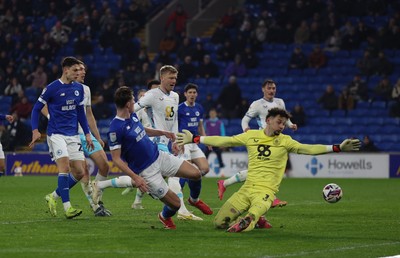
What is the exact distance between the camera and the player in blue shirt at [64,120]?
Result: 13.9 meters

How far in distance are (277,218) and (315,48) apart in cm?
1796

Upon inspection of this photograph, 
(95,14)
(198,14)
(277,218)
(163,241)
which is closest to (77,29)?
(95,14)

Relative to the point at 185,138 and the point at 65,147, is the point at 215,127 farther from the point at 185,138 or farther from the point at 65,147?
the point at 185,138

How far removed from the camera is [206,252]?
10.0 meters

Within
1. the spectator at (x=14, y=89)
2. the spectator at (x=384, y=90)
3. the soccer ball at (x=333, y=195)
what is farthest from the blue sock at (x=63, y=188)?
the spectator at (x=14, y=89)

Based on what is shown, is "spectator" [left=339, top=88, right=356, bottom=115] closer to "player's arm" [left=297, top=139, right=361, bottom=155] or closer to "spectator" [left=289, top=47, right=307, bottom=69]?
"spectator" [left=289, top=47, right=307, bottom=69]

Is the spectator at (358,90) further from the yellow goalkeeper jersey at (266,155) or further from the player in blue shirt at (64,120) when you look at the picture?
the yellow goalkeeper jersey at (266,155)

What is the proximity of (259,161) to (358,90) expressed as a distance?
17773 millimetres

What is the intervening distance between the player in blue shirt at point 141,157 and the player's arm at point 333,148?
1592 millimetres

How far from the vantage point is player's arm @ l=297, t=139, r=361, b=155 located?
37.6ft

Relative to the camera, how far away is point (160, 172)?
40.8ft

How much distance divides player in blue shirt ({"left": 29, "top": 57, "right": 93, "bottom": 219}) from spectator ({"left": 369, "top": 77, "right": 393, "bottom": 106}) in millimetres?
16894

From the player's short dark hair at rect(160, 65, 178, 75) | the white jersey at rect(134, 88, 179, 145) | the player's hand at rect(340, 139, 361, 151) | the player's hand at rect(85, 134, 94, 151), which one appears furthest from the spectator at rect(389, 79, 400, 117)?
the player's hand at rect(340, 139, 361, 151)

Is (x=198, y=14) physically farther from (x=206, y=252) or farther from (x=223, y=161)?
(x=206, y=252)
